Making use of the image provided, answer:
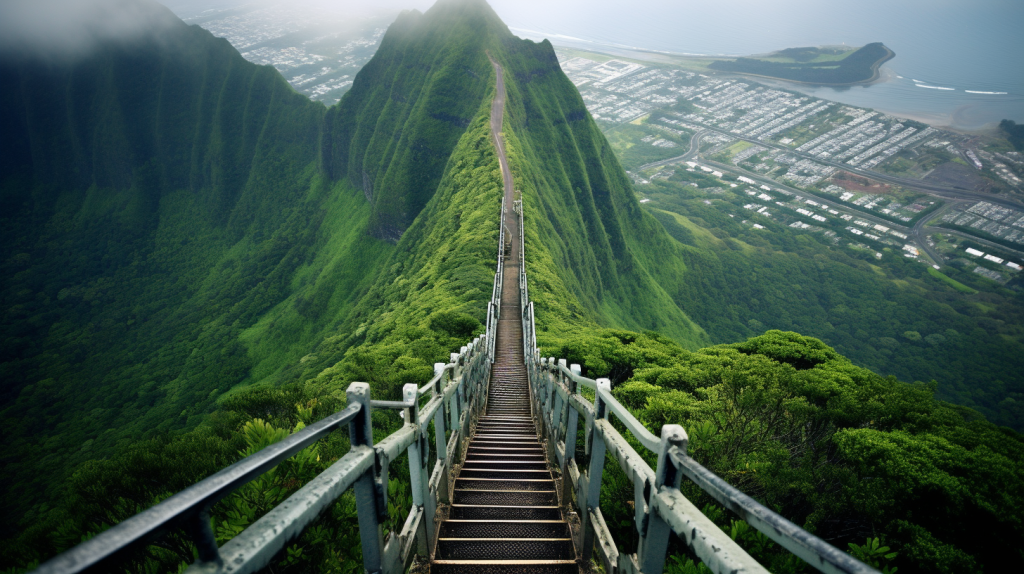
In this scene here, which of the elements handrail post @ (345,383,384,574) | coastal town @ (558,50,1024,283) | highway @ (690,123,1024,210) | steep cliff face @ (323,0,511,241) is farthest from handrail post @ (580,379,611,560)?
highway @ (690,123,1024,210)

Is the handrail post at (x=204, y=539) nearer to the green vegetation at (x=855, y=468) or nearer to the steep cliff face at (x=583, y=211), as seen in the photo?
the green vegetation at (x=855, y=468)

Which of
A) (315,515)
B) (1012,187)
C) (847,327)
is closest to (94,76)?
(315,515)

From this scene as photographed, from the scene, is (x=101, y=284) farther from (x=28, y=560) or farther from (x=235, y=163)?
(x=28, y=560)

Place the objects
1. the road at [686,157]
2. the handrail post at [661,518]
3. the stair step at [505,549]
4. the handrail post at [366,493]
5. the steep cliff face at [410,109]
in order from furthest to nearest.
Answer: the road at [686,157], the steep cliff face at [410,109], the stair step at [505,549], the handrail post at [366,493], the handrail post at [661,518]

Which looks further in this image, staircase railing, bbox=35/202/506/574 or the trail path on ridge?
the trail path on ridge

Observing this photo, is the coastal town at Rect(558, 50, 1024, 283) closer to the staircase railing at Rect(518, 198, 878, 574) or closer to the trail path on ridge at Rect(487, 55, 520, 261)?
the trail path on ridge at Rect(487, 55, 520, 261)

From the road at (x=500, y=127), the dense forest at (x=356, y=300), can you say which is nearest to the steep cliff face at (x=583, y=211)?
the dense forest at (x=356, y=300)

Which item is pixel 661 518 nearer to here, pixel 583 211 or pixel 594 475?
pixel 594 475
